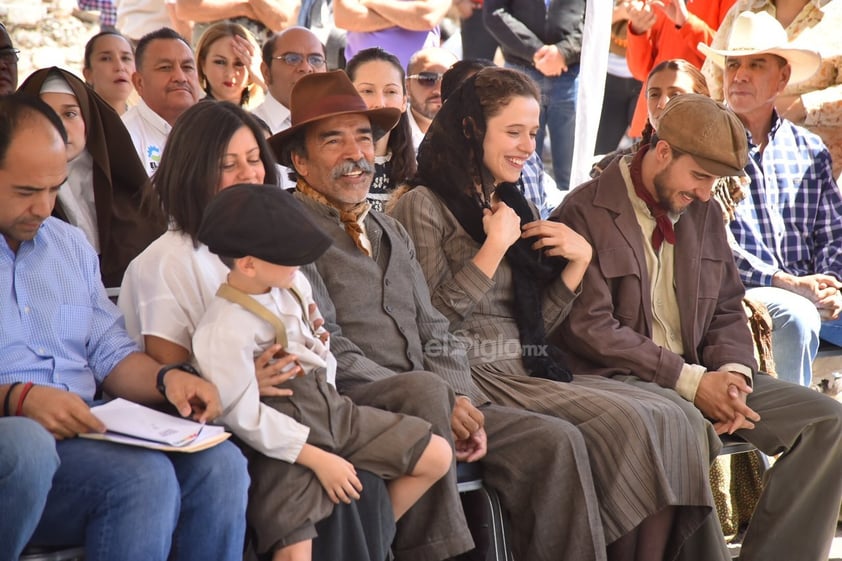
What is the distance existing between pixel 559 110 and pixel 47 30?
19.7 feet

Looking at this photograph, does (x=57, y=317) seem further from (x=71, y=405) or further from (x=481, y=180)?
Result: (x=481, y=180)

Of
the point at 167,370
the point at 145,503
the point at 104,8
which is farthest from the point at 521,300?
the point at 104,8

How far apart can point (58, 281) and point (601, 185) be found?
2067 mm

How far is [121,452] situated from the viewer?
103 inches

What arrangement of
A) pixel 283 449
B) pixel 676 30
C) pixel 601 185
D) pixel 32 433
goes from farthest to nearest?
1. pixel 676 30
2. pixel 601 185
3. pixel 283 449
4. pixel 32 433

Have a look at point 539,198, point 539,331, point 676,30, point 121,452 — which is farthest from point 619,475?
point 676,30

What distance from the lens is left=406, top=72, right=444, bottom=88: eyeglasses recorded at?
5.89 m

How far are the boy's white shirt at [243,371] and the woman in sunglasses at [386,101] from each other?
2.01m

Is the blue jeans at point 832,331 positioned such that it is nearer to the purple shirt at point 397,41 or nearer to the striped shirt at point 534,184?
the striped shirt at point 534,184

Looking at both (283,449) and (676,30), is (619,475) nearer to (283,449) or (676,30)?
(283,449)

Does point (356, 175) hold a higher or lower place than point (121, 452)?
higher

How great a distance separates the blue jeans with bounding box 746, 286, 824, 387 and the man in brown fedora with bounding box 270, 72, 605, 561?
160cm

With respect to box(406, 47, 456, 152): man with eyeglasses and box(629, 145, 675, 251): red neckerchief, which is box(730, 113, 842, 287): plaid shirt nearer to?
box(629, 145, 675, 251): red neckerchief

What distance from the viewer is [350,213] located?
11.4ft
